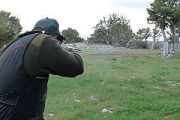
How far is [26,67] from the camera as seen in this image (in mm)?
1956

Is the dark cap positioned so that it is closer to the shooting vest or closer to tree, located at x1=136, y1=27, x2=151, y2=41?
the shooting vest

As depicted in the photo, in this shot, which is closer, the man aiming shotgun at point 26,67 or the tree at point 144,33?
the man aiming shotgun at point 26,67

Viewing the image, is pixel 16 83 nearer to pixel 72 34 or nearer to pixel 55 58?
pixel 55 58

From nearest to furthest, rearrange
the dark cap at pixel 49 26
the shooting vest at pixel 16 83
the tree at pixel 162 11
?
the shooting vest at pixel 16 83
the dark cap at pixel 49 26
the tree at pixel 162 11

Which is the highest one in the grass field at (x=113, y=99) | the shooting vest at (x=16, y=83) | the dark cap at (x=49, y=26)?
the dark cap at (x=49, y=26)

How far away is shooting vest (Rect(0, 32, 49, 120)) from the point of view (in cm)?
194

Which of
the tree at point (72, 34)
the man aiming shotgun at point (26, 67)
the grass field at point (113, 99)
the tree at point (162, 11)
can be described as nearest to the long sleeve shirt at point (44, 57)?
the man aiming shotgun at point (26, 67)

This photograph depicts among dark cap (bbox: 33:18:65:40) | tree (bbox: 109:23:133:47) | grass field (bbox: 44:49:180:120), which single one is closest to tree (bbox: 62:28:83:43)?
tree (bbox: 109:23:133:47)

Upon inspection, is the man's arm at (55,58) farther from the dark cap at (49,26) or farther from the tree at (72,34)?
the tree at (72,34)

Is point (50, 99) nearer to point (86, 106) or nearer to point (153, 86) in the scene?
point (86, 106)

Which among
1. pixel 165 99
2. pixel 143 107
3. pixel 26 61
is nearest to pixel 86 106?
pixel 143 107

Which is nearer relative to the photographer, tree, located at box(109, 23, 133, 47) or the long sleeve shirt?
the long sleeve shirt

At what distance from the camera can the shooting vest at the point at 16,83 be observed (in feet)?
6.36

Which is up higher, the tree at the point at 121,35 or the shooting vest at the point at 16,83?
the tree at the point at 121,35
